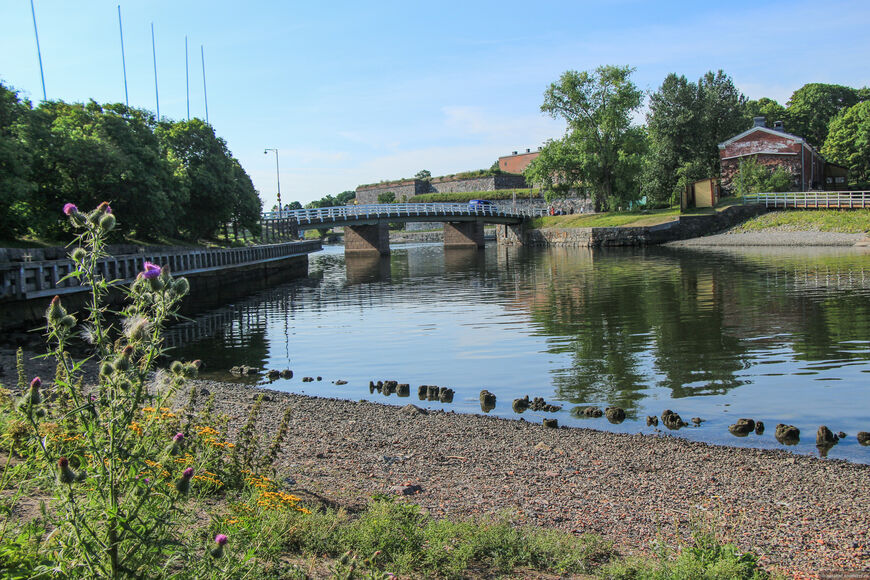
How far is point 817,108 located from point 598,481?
338ft

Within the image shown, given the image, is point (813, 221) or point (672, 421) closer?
point (672, 421)

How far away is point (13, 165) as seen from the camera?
2734 cm

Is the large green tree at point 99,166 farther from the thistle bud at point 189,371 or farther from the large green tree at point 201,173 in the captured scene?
the thistle bud at point 189,371

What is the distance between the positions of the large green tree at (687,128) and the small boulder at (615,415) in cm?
6602

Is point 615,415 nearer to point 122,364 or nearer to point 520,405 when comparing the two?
point 520,405

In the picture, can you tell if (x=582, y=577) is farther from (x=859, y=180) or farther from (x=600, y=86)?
(x=859, y=180)

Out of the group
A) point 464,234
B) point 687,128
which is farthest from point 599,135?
point 464,234

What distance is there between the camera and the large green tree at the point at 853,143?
73.1 meters

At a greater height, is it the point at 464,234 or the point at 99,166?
the point at 99,166

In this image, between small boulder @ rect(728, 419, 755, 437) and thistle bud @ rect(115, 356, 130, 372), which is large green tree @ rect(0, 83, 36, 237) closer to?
small boulder @ rect(728, 419, 755, 437)

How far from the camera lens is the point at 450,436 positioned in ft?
36.9

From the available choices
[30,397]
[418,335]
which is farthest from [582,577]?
[418,335]

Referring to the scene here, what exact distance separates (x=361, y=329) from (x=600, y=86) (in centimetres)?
5871

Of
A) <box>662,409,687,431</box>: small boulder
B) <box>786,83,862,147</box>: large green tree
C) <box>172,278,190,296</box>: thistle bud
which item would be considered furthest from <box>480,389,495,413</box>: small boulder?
<box>786,83,862,147</box>: large green tree
